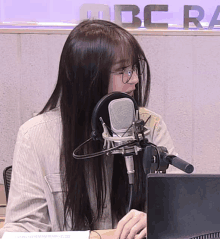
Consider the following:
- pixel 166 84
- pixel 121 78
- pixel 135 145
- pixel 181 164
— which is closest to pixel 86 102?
pixel 121 78

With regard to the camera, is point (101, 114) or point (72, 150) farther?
point (72, 150)

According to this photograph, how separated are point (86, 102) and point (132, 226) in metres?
0.43

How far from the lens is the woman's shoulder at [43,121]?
1.12 m

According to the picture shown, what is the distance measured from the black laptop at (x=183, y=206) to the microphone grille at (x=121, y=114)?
208mm

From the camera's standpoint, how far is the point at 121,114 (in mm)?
735

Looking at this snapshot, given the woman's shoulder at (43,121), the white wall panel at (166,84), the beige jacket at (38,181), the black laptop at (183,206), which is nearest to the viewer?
the black laptop at (183,206)

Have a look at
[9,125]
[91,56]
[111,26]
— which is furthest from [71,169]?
[9,125]

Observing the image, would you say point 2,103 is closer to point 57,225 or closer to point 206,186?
point 57,225

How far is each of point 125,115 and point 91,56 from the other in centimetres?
34

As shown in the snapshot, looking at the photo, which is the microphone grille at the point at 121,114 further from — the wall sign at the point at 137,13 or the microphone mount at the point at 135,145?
the wall sign at the point at 137,13

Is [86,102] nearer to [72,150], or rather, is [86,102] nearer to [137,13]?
[72,150]

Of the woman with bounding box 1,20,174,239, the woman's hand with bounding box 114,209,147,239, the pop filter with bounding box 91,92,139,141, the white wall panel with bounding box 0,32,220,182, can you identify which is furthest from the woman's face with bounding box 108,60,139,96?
the white wall panel with bounding box 0,32,220,182

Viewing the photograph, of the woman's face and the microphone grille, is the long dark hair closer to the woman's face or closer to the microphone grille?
the woman's face

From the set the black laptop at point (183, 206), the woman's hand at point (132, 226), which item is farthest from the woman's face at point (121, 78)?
the black laptop at point (183, 206)
